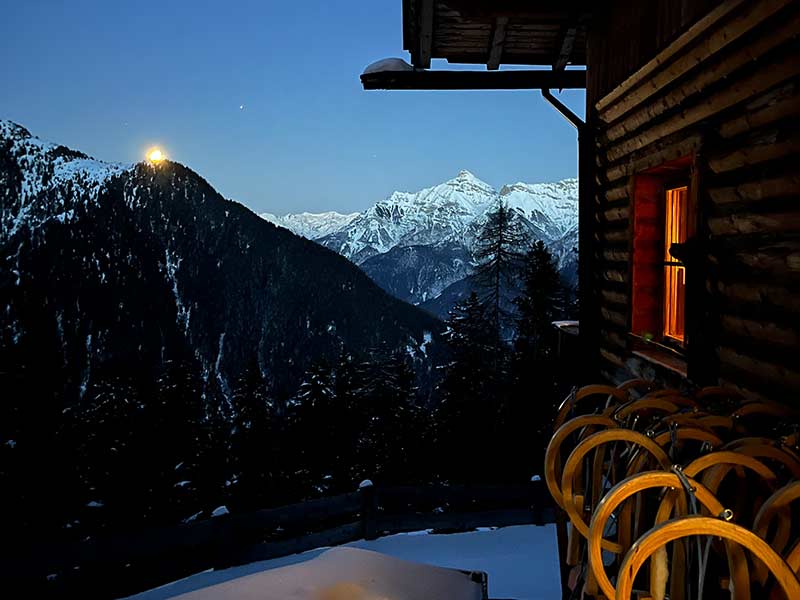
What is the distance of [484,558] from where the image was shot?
22.0 feet

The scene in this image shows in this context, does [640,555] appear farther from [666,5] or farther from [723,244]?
[666,5]

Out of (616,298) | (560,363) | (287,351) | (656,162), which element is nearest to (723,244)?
(656,162)

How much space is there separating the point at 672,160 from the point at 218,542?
5.63m

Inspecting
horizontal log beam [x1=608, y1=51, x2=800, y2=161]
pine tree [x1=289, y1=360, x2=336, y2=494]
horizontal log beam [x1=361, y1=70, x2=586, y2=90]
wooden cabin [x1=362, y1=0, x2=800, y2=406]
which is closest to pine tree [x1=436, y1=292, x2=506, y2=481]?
pine tree [x1=289, y1=360, x2=336, y2=494]

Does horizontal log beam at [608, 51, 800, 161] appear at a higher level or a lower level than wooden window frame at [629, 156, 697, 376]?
higher

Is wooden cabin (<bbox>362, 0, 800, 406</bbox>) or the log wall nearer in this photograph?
the log wall

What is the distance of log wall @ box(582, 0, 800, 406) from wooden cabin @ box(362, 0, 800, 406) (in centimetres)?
1

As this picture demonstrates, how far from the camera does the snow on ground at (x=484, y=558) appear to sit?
581 centimetres

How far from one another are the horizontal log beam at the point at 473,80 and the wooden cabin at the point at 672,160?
0.02m

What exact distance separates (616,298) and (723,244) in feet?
6.74

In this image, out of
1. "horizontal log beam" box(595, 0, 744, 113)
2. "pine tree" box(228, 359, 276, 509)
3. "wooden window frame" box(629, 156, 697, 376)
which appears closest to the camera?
"horizontal log beam" box(595, 0, 744, 113)

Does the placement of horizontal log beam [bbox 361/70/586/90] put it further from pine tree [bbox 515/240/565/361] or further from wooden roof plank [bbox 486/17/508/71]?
pine tree [bbox 515/240/565/361]

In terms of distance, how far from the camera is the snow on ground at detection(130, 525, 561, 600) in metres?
5.81

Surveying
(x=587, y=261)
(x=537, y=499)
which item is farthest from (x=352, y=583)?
(x=537, y=499)
